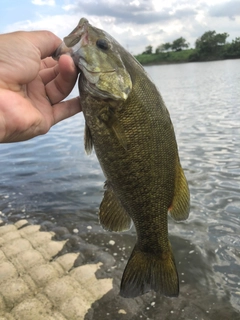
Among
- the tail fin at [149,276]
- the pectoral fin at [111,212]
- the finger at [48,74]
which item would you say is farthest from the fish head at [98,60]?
the tail fin at [149,276]

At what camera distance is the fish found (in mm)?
2641

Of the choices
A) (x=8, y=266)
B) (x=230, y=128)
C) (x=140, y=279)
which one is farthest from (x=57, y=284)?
(x=230, y=128)

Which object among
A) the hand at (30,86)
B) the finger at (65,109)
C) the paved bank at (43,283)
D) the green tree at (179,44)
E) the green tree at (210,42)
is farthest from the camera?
the green tree at (179,44)

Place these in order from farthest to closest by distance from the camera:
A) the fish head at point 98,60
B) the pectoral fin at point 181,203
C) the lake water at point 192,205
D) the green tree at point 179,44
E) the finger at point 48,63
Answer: the green tree at point 179,44 → the lake water at point 192,205 → the finger at point 48,63 → the pectoral fin at point 181,203 → the fish head at point 98,60

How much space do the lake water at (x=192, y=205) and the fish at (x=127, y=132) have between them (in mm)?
1753

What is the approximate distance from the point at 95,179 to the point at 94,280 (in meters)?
4.70

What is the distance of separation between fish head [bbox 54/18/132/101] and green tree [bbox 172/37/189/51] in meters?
135

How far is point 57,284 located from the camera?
454cm

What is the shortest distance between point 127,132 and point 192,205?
4953 millimetres

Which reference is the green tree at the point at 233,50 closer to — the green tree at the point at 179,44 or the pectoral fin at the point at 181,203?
the green tree at the point at 179,44

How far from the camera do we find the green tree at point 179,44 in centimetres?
12975

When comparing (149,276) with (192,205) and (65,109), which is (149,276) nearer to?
(65,109)

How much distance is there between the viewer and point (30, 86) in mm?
3309

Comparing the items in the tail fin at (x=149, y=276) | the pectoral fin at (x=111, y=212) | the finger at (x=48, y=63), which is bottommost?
the tail fin at (x=149, y=276)
